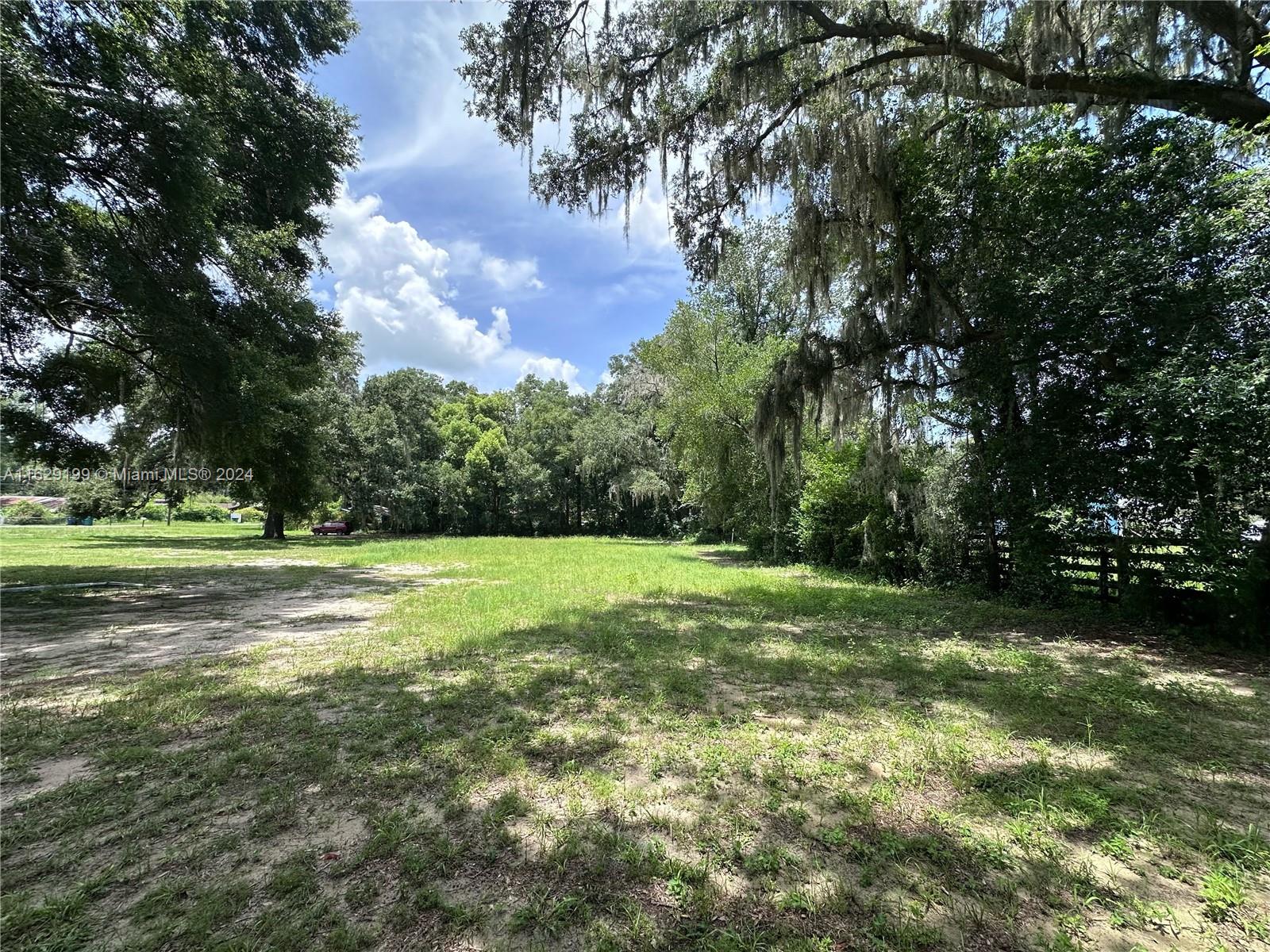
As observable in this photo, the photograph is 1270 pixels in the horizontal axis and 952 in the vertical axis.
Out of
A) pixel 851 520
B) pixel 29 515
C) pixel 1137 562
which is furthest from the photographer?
pixel 29 515

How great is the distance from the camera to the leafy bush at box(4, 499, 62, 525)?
35.1m

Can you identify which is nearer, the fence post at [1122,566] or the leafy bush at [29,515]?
the fence post at [1122,566]

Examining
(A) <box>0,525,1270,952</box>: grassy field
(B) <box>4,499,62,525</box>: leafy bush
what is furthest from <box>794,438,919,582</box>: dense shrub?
(B) <box>4,499,62,525</box>: leafy bush

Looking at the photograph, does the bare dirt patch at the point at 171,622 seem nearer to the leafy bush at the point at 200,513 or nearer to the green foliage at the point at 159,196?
the green foliage at the point at 159,196

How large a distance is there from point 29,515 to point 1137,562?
184 ft

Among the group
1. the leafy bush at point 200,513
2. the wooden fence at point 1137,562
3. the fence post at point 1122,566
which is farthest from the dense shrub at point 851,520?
the leafy bush at point 200,513

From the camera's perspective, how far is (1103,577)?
21.7 ft

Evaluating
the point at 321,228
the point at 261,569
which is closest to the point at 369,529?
the point at 261,569

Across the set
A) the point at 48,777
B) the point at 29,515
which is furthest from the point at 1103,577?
the point at 29,515

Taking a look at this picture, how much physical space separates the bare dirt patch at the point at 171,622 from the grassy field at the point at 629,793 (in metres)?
0.10

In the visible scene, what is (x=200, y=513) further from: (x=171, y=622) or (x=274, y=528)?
(x=171, y=622)

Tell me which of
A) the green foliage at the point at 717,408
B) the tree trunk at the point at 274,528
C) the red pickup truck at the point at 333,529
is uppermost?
the green foliage at the point at 717,408

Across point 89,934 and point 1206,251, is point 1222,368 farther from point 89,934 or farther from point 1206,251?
point 89,934

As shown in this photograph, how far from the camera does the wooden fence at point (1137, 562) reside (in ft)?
16.7
